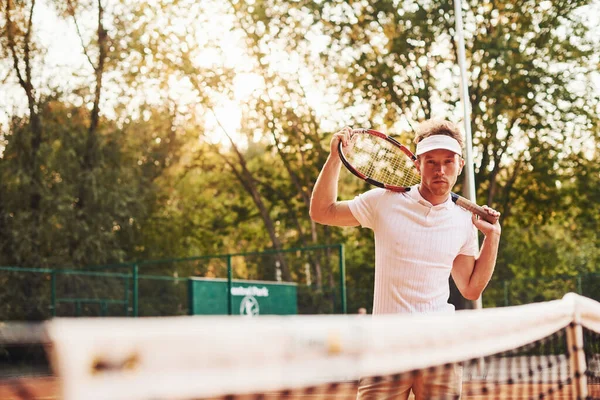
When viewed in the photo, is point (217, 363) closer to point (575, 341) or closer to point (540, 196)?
point (575, 341)

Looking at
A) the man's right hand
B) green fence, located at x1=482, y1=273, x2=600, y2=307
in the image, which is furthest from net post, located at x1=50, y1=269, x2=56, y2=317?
the man's right hand

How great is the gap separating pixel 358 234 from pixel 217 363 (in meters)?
21.4

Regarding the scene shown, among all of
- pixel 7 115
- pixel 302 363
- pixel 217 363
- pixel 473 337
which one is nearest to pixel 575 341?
pixel 473 337

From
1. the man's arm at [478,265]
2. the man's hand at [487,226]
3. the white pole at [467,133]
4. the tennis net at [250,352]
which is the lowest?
the tennis net at [250,352]

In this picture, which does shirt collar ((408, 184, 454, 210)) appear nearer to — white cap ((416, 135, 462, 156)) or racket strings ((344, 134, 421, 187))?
white cap ((416, 135, 462, 156))

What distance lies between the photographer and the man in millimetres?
3178

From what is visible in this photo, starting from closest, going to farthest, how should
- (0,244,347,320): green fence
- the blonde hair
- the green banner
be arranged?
the blonde hair, the green banner, (0,244,347,320): green fence

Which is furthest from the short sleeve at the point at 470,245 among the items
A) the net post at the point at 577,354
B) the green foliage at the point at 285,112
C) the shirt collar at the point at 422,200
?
the green foliage at the point at 285,112

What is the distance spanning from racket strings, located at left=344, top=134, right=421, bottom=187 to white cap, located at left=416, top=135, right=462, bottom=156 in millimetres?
958

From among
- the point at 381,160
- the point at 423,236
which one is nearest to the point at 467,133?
the point at 381,160

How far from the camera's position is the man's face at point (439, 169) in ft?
10.7

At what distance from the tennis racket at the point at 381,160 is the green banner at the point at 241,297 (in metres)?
9.73

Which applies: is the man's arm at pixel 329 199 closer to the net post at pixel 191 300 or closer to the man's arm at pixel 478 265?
the man's arm at pixel 478 265

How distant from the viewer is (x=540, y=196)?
19828mm
